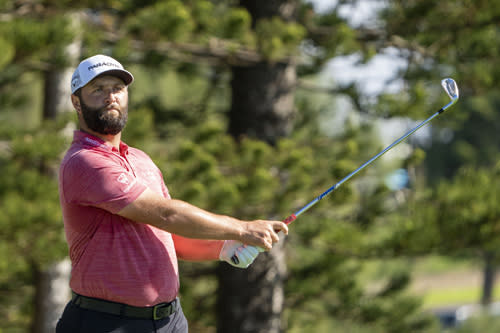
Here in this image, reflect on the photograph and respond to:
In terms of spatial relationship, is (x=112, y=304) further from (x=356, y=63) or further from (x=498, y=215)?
(x=498, y=215)

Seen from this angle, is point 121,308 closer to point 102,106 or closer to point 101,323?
point 101,323

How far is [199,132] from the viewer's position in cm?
616

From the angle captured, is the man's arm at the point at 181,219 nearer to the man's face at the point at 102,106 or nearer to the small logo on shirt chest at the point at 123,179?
the small logo on shirt chest at the point at 123,179

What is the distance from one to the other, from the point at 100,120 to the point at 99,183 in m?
0.27

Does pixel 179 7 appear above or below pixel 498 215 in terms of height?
above

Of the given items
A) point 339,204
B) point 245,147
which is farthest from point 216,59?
point 339,204

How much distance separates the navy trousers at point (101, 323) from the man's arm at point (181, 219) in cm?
35

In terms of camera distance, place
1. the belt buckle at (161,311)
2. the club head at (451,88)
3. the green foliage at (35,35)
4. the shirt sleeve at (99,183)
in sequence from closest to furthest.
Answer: the shirt sleeve at (99,183) → the belt buckle at (161,311) → the club head at (451,88) → the green foliage at (35,35)

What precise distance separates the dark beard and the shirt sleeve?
0.41ft

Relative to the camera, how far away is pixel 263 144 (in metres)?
5.72

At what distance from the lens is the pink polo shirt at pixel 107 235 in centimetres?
215

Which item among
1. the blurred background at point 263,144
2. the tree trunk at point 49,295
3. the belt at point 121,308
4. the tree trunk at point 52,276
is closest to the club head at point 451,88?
the belt at point 121,308

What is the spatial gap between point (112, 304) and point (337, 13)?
5584 millimetres

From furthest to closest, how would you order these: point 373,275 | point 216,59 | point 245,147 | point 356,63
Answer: point 373,275 < point 216,59 < point 356,63 < point 245,147
